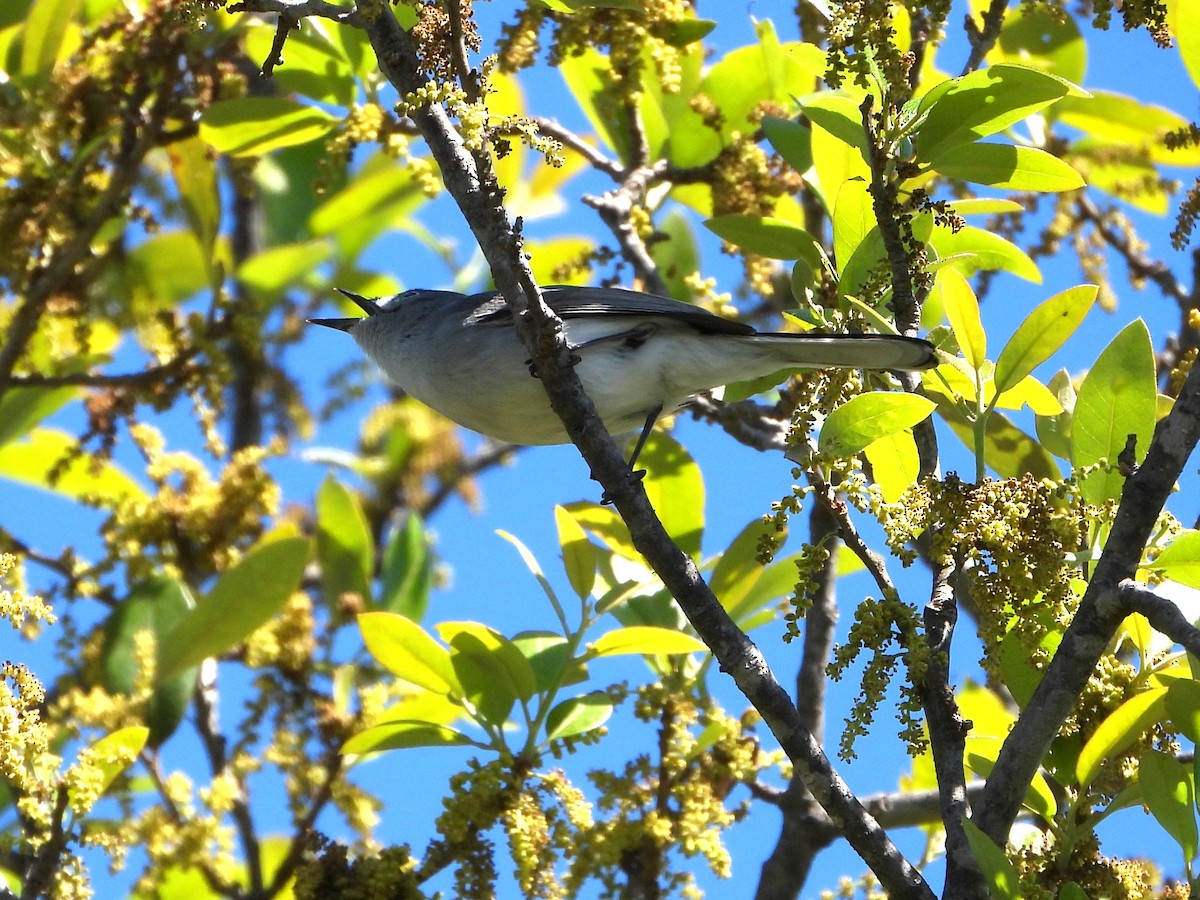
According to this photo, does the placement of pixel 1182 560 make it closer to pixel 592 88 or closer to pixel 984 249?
pixel 984 249

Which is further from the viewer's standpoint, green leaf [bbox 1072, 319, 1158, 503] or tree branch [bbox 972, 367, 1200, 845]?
green leaf [bbox 1072, 319, 1158, 503]

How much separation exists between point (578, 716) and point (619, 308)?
116 cm

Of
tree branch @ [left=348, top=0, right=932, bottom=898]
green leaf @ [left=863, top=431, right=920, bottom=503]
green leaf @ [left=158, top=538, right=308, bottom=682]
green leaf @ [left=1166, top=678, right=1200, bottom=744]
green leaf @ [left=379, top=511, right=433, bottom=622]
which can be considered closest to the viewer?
green leaf @ [left=1166, top=678, right=1200, bottom=744]

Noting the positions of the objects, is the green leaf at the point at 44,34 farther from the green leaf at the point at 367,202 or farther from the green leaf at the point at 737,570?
the green leaf at the point at 737,570

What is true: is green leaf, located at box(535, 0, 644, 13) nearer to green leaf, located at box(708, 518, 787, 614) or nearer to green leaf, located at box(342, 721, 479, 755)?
green leaf, located at box(708, 518, 787, 614)

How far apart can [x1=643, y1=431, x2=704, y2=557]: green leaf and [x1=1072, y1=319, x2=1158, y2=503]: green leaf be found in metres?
1.35

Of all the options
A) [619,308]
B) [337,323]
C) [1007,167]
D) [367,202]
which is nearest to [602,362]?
[619,308]

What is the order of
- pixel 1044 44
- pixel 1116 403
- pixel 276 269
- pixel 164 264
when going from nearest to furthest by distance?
pixel 1116 403
pixel 1044 44
pixel 276 269
pixel 164 264

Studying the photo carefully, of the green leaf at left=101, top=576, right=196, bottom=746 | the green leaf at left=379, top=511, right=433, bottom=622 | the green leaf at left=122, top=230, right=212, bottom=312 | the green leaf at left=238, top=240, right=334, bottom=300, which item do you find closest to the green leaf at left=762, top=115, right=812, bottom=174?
the green leaf at left=379, top=511, right=433, bottom=622

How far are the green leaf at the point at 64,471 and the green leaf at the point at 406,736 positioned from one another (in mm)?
1693

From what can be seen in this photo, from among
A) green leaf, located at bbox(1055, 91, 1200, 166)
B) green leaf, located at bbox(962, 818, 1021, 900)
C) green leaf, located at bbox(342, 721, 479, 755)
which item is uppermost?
green leaf, located at bbox(1055, 91, 1200, 166)

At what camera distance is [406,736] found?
11.6 ft

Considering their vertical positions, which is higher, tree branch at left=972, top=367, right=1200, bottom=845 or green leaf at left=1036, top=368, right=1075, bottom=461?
green leaf at left=1036, top=368, right=1075, bottom=461

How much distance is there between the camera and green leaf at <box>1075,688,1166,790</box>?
103 inches
